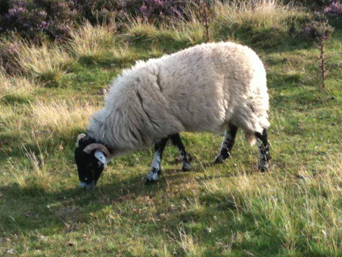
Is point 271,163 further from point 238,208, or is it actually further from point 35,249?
point 35,249

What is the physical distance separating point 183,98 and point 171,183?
1166 millimetres

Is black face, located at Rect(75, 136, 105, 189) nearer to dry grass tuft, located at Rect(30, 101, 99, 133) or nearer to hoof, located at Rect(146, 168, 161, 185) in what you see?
hoof, located at Rect(146, 168, 161, 185)

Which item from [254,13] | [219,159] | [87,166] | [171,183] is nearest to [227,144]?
[219,159]

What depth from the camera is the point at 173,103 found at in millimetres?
6602

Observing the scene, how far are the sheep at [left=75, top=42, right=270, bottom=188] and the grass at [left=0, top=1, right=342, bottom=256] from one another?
600 millimetres

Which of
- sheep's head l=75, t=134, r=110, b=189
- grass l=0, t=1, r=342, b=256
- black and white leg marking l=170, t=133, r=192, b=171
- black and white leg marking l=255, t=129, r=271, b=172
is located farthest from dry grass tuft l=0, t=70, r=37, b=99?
black and white leg marking l=255, t=129, r=271, b=172

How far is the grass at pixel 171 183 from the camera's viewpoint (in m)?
5.19

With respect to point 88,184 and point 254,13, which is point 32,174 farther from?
point 254,13

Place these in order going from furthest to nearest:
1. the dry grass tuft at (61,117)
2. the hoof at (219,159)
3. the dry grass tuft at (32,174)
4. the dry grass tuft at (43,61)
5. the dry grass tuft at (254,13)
→ the dry grass tuft at (254,13) < the dry grass tuft at (43,61) < the dry grass tuft at (61,117) < the hoof at (219,159) < the dry grass tuft at (32,174)

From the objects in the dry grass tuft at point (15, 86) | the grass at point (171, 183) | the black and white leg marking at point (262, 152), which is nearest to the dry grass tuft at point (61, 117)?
the grass at point (171, 183)

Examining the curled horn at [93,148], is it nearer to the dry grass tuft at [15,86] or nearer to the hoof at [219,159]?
the hoof at [219,159]

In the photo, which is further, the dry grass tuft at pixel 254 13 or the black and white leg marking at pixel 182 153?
the dry grass tuft at pixel 254 13

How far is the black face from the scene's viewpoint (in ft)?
21.9

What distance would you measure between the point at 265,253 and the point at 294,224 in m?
0.47
